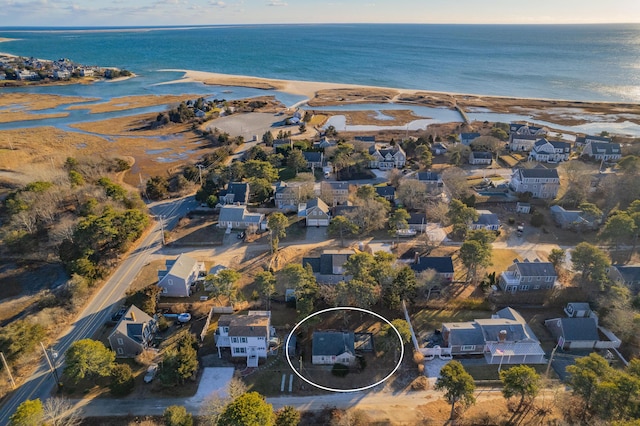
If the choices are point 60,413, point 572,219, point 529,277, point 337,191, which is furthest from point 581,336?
point 60,413

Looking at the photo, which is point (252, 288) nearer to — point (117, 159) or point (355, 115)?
point (117, 159)

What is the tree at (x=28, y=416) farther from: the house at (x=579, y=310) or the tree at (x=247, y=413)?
the house at (x=579, y=310)

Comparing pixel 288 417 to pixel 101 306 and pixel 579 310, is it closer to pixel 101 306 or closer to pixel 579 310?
pixel 101 306

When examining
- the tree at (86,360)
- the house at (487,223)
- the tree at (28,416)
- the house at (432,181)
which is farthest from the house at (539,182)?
the tree at (28,416)

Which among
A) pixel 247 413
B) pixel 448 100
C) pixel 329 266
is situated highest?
pixel 448 100

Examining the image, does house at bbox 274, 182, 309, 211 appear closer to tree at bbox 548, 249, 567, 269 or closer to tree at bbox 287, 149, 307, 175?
tree at bbox 287, 149, 307, 175

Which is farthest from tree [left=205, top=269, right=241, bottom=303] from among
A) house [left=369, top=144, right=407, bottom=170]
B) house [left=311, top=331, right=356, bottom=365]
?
house [left=369, top=144, right=407, bottom=170]
